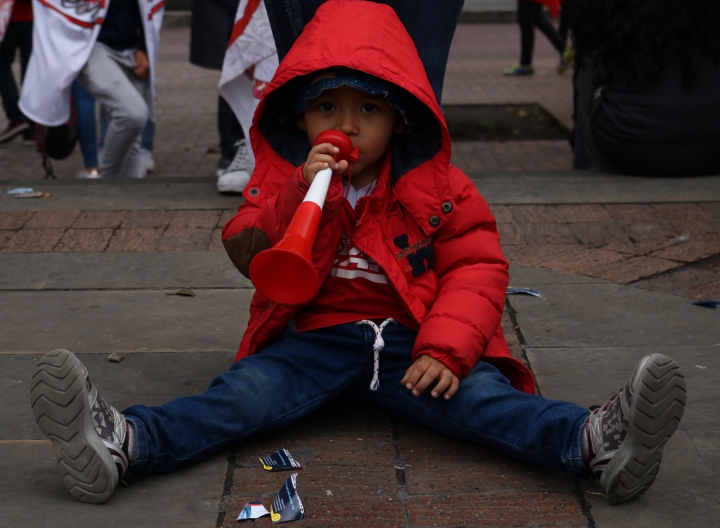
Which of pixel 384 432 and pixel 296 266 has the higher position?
pixel 296 266

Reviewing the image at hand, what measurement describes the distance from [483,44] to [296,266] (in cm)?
1176

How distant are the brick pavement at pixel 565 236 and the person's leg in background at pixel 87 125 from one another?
1.35 metres

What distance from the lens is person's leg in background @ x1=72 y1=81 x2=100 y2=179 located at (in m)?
5.69

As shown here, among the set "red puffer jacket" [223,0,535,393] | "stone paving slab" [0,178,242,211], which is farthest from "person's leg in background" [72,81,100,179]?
"red puffer jacket" [223,0,535,393]

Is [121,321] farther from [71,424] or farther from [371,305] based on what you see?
[71,424]

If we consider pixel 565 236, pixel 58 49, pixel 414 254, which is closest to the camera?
pixel 414 254

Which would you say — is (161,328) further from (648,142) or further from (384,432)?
(648,142)

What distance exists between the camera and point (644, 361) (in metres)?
1.99

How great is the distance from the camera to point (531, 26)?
10.4m

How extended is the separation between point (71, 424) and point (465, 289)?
964mm

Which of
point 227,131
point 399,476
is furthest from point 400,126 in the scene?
point 227,131

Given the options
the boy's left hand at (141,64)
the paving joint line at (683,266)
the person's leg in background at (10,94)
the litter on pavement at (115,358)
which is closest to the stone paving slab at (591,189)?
the paving joint line at (683,266)

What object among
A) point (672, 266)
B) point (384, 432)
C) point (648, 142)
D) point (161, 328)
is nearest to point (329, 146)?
point (384, 432)

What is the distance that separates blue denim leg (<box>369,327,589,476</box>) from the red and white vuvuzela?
37 cm
